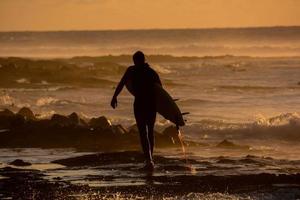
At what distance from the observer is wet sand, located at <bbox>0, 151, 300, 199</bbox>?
13758mm

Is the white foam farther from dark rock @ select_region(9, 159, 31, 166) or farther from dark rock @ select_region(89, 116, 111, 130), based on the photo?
dark rock @ select_region(9, 159, 31, 166)

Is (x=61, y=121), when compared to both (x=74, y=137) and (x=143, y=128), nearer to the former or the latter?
(x=74, y=137)

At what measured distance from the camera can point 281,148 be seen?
22859mm

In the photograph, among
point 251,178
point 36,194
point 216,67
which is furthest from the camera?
point 216,67

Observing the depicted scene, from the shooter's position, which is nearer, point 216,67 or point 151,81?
point 151,81

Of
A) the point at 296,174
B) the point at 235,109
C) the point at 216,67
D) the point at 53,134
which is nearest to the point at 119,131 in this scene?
the point at 53,134

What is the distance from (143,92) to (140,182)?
2.39 metres

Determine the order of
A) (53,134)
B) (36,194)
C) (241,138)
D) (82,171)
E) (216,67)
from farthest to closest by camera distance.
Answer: (216,67) < (241,138) < (53,134) < (82,171) < (36,194)

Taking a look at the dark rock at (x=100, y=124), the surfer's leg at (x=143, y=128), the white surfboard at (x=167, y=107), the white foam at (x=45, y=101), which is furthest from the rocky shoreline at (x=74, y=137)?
the white foam at (x=45, y=101)

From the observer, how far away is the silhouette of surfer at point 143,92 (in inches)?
666

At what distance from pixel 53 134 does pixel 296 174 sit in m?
8.36

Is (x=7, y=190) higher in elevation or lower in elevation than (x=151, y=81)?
lower

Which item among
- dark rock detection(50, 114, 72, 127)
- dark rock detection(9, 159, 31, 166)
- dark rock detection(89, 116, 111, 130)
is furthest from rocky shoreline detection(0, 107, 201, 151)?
dark rock detection(9, 159, 31, 166)

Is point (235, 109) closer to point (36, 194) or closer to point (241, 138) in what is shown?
point (241, 138)
